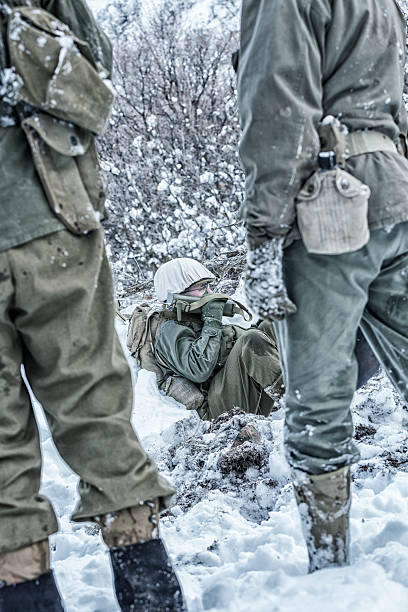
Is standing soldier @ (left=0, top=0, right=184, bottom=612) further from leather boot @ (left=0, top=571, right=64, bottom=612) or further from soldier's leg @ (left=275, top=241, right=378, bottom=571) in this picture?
soldier's leg @ (left=275, top=241, right=378, bottom=571)

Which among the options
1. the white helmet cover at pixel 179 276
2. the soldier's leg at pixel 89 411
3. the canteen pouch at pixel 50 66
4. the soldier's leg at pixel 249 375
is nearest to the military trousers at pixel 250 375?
the soldier's leg at pixel 249 375

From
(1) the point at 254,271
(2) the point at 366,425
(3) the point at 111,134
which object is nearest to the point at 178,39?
(3) the point at 111,134

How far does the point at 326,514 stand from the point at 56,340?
92cm

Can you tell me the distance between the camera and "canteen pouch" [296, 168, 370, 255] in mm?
1470

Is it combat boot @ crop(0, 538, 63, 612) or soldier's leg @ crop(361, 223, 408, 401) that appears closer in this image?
combat boot @ crop(0, 538, 63, 612)

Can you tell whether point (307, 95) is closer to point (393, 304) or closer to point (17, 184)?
point (393, 304)

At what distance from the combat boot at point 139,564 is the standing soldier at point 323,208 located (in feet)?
1.58

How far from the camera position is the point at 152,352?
4.84 metres

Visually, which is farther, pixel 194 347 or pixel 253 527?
pixel 194 347

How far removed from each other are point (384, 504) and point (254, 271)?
1.11 metres

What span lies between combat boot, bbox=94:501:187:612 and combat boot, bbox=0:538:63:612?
0.16m

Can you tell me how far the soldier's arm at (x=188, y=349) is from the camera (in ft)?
13.7

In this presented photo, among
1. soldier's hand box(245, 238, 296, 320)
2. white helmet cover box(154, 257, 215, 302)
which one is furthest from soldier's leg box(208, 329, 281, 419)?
soldier's hand box(245, 238, 296, 320)

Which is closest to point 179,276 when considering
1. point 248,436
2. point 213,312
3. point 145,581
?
point 213,312
